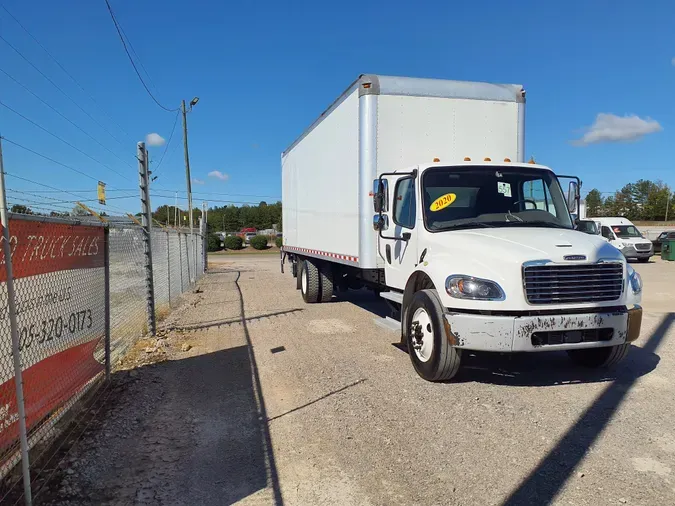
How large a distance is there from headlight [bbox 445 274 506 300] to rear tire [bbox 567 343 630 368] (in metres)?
1.54

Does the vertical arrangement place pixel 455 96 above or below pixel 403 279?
above

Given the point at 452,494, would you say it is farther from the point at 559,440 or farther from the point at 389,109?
the point at 389,109

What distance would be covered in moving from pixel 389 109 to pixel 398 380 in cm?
387

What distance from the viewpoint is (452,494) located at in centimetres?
329

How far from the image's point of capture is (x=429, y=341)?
217 inches

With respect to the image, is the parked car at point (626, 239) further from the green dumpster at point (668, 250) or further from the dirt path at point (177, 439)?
the dirt path at point (177, 439)

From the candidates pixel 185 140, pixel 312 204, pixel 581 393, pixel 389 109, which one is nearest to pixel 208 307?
pixel 312 204

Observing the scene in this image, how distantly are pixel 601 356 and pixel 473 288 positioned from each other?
6.33ft

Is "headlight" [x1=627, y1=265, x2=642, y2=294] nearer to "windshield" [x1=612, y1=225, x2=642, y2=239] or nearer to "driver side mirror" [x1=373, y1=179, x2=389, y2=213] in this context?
"driver side mirror" [x1=373, y1=179, x2=389, y2=213]

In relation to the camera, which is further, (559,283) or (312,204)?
(312,204)

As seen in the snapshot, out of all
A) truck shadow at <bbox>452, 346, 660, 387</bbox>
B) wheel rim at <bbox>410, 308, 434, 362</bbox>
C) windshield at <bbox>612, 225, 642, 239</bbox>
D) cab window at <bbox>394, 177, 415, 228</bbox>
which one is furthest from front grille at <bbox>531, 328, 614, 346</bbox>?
windshield at <bbox>612, 225, 642, 239</bbox>

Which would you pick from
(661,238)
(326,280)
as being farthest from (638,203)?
(326,280)

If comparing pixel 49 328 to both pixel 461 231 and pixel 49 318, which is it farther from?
pixel 461 231

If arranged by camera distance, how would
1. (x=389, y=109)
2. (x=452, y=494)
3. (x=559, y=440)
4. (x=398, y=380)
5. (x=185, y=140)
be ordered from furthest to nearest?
(x=185, y=140)
(x=389, y=109)
(x=398, y=380)
(x=559, y=440)
(x=452, y=494)
